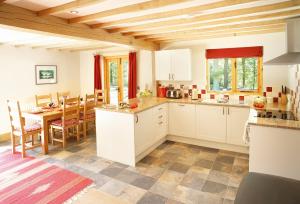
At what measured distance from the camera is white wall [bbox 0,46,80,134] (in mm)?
4789

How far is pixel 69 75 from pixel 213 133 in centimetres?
447

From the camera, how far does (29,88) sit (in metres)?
5.27

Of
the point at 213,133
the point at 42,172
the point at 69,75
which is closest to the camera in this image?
the point at 42,172

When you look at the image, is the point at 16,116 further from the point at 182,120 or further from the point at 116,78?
the point at 182,120

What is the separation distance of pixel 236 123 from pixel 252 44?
1583mm

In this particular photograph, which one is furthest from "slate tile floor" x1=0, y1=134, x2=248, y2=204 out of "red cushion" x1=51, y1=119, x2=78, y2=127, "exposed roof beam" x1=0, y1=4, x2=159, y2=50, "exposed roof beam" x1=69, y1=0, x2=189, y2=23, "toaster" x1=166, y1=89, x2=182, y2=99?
"exposed roof beam" x1=69, y1=0, x2=189, y2=23

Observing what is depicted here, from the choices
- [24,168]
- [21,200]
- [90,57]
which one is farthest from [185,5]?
[90,57]

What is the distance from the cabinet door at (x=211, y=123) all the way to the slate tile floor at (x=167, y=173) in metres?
0.26

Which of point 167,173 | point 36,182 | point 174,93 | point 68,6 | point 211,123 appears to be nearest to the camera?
point 68,6

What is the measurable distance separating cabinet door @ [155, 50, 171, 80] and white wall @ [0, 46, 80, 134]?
9.59 ft

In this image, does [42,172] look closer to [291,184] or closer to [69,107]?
[69,107]

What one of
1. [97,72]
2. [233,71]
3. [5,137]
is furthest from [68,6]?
[5,137]

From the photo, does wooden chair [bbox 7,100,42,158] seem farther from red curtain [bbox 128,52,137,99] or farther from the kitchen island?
red curtain [bbox 128,52,137,99]

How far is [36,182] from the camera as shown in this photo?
2.91 m
